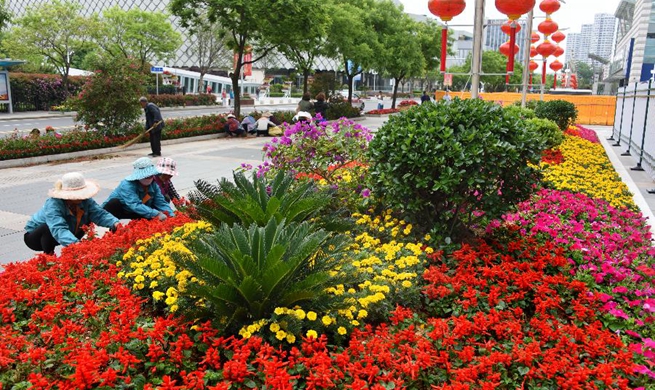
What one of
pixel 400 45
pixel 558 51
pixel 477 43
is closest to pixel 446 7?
pixel 477 43

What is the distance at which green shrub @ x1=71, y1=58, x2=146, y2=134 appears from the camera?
14672 mm

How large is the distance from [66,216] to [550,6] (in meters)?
12.4

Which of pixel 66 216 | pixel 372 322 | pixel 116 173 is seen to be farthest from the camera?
pixel 116 173

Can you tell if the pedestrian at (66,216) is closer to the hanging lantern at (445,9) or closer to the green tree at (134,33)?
the hanging lantern at (445,9)

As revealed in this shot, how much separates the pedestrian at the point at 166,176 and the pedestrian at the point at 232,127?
12.7m

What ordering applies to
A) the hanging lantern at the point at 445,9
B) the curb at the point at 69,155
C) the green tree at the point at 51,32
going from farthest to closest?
the green tree at the point at 51,32 < the curb at the point at 69,155 < the hanging lantern at the point at 445,9

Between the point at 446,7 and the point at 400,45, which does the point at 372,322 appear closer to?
the point at 446,7

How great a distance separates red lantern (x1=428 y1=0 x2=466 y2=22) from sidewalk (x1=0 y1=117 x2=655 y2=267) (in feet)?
6.88

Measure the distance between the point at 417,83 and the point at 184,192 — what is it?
341ft

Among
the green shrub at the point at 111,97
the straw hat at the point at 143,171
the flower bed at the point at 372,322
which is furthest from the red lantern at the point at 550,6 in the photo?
the straw hat at the point at 143,171

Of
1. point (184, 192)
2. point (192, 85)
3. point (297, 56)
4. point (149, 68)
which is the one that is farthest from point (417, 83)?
point (184, 192)

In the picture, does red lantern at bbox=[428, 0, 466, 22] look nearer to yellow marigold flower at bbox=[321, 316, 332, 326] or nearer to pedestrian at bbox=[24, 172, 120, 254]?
pedestrian at bbox=[24, 172, 120, 254]

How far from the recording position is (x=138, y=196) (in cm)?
564

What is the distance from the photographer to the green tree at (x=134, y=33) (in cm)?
3844
